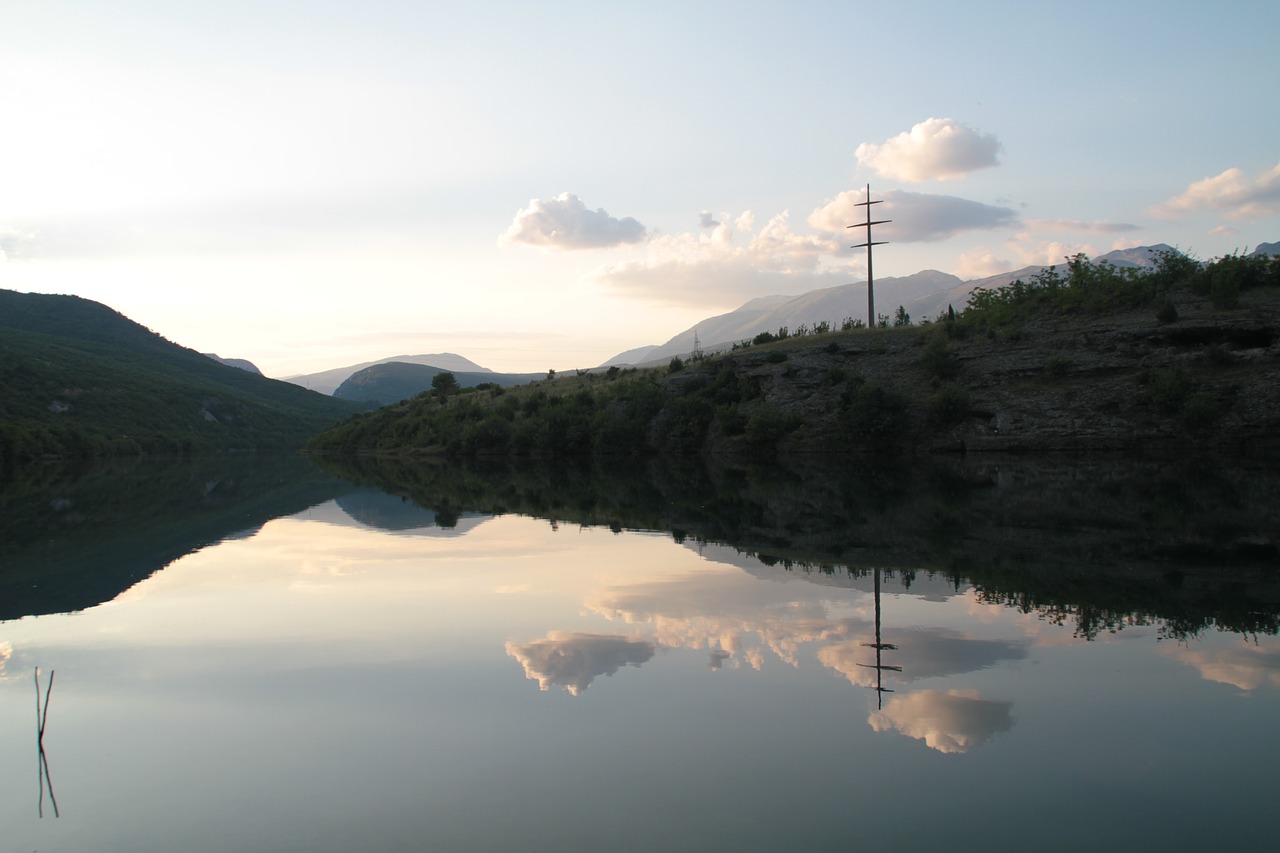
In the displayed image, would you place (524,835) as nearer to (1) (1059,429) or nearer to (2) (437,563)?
(2) (437,563)

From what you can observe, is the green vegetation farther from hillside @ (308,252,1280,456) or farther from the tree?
the tree

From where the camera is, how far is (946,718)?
283 inches

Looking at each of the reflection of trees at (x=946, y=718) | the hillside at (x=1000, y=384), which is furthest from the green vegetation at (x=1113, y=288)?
the reflection of trees at (x=946, y=718)

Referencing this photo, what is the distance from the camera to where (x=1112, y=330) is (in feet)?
174

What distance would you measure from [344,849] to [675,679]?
12.6 ft

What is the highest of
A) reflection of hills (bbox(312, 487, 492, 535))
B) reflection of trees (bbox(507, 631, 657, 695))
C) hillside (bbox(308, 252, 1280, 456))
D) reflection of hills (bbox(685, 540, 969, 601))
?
hillside (bbox(308, 252, 1280, 456))

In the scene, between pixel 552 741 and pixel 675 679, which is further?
pixel 675 679

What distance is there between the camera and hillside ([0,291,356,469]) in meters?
104

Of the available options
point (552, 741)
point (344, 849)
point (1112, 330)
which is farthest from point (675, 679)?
point (1112, 330)

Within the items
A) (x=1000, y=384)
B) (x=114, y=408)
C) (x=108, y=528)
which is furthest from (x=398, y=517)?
(x=114, y=408)

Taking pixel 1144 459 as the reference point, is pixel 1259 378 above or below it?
above

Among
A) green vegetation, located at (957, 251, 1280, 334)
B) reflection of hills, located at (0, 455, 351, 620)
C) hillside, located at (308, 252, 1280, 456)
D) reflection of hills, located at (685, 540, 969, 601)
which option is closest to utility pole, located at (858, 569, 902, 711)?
reflection of hills, located at (685, 540, 969, 601)

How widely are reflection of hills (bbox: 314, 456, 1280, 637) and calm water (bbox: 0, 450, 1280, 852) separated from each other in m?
0.13

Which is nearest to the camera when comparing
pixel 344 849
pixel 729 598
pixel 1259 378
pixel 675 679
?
pixel 344 849
